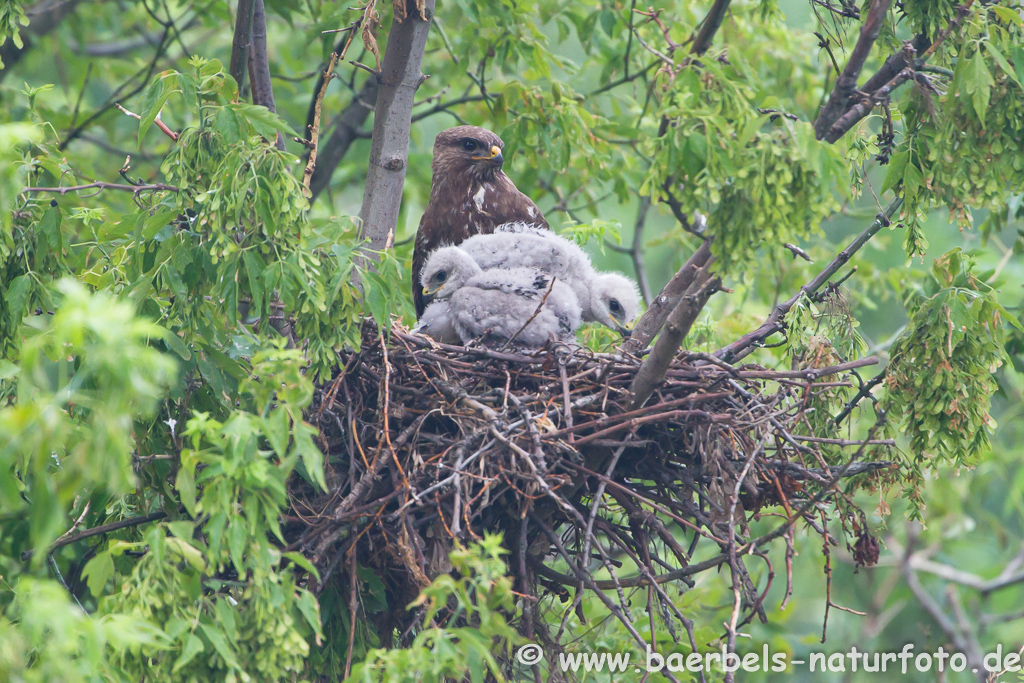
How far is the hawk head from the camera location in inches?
206

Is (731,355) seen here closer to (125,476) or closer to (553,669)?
(553,669)

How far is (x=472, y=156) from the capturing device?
17.2ft

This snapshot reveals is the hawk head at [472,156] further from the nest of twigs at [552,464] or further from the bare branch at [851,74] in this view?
the bare branch at [851,74]

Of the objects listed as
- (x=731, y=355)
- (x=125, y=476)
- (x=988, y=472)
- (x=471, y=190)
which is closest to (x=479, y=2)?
(x=471, y=190)

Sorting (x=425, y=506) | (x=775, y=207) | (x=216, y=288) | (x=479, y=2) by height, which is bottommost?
(x=425, y=506)

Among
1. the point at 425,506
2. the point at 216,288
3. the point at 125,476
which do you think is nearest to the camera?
the point at 125,476

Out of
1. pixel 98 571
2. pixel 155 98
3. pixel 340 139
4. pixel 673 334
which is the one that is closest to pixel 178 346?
pixel 98 571

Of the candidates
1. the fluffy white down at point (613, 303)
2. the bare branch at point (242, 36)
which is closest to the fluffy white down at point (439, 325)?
the fluffy white down at point (613, 303)

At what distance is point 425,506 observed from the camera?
123 inches

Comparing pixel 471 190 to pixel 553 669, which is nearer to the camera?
pixel 553 669

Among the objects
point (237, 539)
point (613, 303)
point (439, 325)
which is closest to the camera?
point (237, 539)

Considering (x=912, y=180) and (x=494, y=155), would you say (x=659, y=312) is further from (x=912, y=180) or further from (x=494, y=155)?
(x=494, y=155)

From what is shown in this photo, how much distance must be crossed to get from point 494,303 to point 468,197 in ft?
4.56

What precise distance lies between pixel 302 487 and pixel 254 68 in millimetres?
2084
